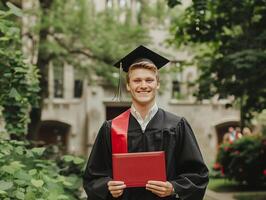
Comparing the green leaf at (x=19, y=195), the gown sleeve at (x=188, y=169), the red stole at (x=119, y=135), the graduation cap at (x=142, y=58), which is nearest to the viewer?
the gown sleeve at (x=188, y=169)

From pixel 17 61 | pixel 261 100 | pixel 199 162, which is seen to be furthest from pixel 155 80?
pixel 261 100

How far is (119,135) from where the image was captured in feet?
11.2

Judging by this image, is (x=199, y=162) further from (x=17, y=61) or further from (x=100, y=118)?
(x=100, y=118)

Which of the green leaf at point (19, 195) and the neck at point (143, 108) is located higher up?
the neck at point (143, 108)

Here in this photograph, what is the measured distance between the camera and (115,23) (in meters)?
16.8

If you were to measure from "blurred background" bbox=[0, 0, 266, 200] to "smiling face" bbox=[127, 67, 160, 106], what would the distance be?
1384 mm

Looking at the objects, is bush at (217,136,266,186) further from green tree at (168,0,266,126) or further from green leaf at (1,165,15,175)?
green leaf at (1,165,15,175)

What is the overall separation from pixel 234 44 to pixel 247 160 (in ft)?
14.8

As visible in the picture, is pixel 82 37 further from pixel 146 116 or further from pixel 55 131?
pixel 55 131

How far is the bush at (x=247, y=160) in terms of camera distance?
12922 mm

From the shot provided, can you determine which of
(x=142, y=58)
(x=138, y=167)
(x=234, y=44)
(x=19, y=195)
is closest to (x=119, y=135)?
(x=138, y=167)

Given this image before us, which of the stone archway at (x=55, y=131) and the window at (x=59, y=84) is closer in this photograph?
the window at (x=59, y=84)

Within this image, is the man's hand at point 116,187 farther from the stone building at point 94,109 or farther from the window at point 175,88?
the window at point 175,88

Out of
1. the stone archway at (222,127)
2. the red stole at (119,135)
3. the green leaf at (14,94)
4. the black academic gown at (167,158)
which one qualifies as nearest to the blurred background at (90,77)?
the green leaf at (14,94)
